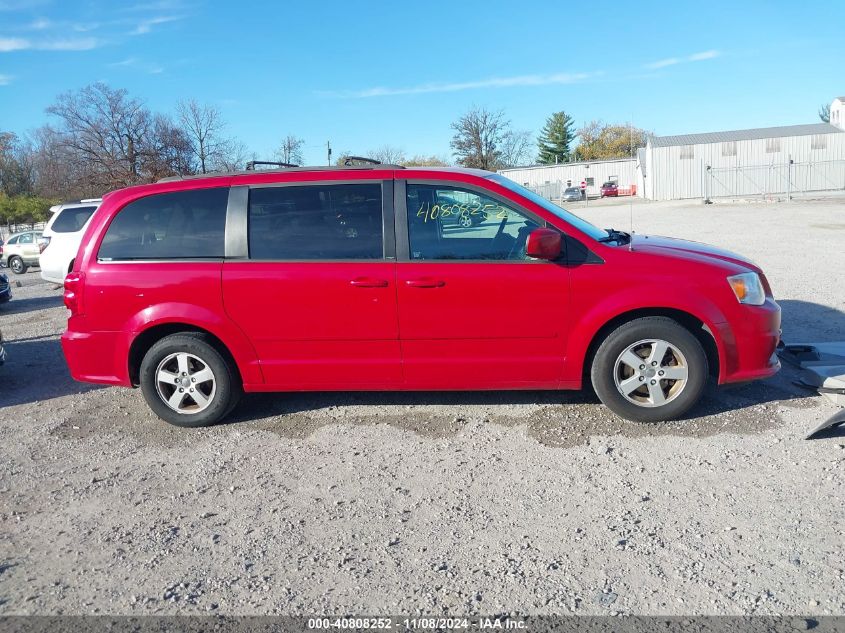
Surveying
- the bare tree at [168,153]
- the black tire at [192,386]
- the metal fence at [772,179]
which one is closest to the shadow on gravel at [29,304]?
the black tire at [192,386]

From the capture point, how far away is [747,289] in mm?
4727

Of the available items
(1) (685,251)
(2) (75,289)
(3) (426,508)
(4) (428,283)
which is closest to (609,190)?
(1) (685,251)

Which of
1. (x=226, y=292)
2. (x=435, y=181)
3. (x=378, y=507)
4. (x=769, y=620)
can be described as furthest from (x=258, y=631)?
(x=435, y=181)

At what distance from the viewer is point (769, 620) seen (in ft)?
8.76

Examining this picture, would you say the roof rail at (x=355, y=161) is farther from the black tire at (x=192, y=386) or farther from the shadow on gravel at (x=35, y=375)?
the shadow on gravel at (x=35, y=375)

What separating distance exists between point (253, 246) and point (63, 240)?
9974 millimetres

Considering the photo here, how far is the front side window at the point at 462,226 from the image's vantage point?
4797mm

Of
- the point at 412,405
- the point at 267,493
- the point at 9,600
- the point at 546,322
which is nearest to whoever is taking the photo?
the point at 9,600

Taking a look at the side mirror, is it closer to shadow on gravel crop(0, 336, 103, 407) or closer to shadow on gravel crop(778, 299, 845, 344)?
shadow on gravel crop(778, 299, 845, 344)

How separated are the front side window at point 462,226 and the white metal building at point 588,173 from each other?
213 feet

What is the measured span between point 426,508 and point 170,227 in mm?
2984

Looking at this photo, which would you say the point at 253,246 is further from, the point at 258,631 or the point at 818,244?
the point at 818,244

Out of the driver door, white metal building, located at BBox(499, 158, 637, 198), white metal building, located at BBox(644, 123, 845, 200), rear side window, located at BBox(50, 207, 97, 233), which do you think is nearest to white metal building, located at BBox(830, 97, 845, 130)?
white metal building, located at BBox(644, 123, 845, 200)

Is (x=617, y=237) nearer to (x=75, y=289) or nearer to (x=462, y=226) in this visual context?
(x=462, y=226)
